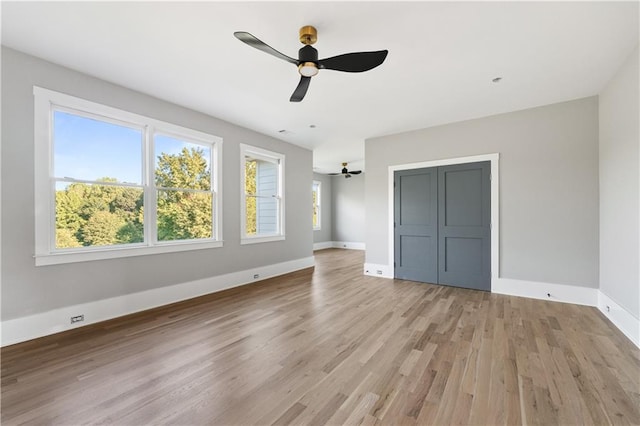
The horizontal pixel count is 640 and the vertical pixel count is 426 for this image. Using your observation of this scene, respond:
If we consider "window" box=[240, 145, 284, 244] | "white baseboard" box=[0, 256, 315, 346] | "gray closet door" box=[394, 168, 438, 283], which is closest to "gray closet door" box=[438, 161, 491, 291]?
"gray closet door" box=[394, 168, 438, 283]

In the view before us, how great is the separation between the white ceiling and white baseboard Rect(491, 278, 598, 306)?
2637mm

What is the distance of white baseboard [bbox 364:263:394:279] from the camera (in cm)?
544

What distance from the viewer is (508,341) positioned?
270cm

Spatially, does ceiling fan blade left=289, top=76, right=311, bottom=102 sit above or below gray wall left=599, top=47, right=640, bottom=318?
above

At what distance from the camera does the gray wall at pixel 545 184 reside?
3742 millimetres

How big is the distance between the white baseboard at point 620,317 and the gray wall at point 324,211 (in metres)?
7.54

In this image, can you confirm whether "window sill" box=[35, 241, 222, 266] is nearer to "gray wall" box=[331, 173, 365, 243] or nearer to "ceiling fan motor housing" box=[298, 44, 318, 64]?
"ceiling fan motor housing" box=[298, 44, 318, 64]

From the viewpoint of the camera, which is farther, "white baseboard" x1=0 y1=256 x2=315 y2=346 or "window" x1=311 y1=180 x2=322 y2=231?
"window" x1=311 y1=180 x2=322 y2=231

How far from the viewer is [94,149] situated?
328 cm

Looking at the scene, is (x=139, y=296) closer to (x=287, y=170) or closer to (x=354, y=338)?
(x=354, y=338)

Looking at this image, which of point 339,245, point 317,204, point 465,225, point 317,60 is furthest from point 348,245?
point 317,60

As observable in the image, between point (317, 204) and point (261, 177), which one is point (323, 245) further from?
point (261, 177)

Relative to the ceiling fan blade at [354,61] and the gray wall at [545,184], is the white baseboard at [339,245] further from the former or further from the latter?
the ceiling fan blade at [354,61]

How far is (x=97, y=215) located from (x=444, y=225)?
5.09 meters
